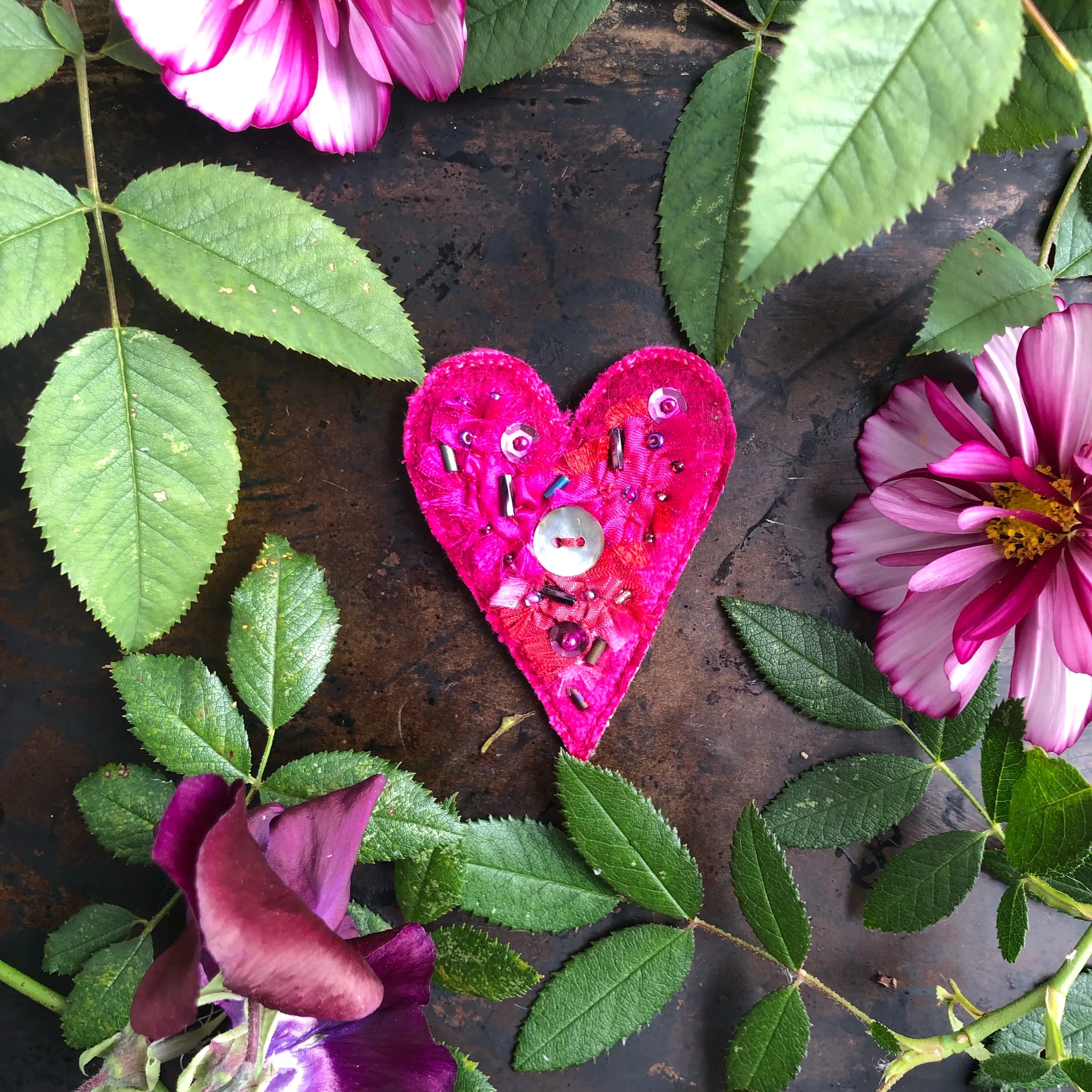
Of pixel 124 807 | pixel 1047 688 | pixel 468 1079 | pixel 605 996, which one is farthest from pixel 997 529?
pixel 124 807

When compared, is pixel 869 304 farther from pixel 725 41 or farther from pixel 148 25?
pixel 148 25

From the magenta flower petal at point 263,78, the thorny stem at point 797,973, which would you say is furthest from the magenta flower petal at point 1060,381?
the magenta flower petal at point 263,78

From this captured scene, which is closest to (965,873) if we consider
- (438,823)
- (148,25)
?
(438,823)

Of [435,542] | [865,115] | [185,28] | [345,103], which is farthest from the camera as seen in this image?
[435,542]

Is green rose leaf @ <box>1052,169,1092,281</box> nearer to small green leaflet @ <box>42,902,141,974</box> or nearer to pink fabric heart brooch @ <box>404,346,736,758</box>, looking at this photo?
pink fabric heart brooch @ <box>404,346,736,758</box>

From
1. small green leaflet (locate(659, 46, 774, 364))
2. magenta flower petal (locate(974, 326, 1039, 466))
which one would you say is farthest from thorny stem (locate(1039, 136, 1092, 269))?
small green leaflet (locate(659, 46, 774, 364))

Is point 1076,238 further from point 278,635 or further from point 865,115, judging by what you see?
point 278,635
